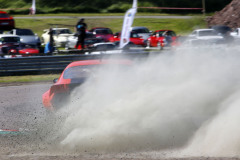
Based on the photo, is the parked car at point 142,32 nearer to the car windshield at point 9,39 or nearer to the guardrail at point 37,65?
the car windshield at point 9,39

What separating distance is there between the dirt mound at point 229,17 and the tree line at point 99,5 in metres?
8.70

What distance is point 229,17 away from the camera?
3531 centimetres

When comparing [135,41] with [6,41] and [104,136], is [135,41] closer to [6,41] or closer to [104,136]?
[6,41]

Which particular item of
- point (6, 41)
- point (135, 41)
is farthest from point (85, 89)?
point (135, 41)

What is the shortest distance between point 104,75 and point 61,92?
807mm

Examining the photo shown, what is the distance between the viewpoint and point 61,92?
805 centimetres

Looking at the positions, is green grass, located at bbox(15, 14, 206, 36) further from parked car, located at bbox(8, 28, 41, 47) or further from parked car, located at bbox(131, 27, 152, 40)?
parked car, located at bbox(8, 28, 41, 47)

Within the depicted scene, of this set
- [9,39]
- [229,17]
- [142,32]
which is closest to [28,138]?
[9,39]

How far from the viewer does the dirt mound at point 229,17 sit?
1367 inches

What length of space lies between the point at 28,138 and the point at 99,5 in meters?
41.3

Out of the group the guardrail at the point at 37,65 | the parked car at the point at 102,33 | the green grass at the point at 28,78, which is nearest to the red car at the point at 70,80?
the green grass at the point at 28,78

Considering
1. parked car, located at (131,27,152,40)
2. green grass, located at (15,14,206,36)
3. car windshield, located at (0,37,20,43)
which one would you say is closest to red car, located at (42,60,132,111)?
car windshield, located at (0,37,20,43)

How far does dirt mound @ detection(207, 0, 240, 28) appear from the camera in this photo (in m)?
34.7

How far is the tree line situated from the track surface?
114 ft
